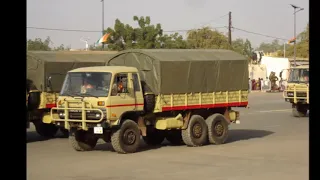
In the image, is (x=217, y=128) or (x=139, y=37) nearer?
(x=217, y=128)

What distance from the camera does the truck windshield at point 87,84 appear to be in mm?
14367

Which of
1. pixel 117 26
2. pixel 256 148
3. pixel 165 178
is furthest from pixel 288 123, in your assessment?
pixel 117 26

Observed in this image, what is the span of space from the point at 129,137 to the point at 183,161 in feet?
6.45

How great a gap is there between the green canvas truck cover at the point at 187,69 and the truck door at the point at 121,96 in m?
0.83

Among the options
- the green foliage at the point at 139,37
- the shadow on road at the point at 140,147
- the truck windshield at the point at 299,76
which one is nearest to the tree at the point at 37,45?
the green foliage at the point at 139,37

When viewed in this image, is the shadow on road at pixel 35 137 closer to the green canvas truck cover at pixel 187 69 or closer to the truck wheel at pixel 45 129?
the truck wheel at pixel 45 129

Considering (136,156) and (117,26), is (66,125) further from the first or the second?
(117,26)

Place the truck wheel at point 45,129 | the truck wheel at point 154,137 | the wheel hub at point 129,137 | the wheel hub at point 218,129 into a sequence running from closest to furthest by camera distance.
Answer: the wheel hub at point 129,137 → the wheel hub at point 218,129 → the truck wheel at point 154,137 → the truck wheel at point 45,129

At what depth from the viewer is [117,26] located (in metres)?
47.5

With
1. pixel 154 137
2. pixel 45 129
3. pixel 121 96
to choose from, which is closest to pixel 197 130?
pixel 154 137

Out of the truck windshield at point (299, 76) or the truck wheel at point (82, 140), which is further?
the truck windshield at point (299, 76)

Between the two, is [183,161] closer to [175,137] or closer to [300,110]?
[175,137]

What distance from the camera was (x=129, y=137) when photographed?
14.6 metres
